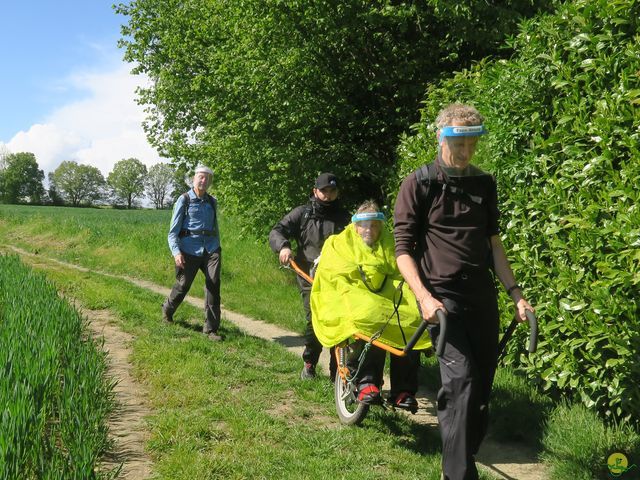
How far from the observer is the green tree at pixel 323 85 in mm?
10914

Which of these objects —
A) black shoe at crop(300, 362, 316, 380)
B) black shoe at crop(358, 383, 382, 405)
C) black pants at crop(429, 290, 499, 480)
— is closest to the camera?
black pants at crop(429, 290, 499, 480)

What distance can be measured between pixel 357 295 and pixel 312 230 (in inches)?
68.1

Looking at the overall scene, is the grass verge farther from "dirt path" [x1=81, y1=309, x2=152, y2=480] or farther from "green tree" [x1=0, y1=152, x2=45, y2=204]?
"green tree" [x1=0, y1=152, x2=45, y2=204]

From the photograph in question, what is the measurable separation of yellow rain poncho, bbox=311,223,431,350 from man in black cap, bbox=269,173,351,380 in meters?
1.04

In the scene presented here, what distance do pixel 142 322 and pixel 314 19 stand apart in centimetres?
631

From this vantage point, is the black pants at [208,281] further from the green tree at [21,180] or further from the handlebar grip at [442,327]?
the green tree at [21,180]

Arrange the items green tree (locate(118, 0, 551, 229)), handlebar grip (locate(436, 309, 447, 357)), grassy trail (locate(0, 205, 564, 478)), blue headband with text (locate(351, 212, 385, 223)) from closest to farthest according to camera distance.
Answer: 1. handlebar grip (locate(436, 309, 447, 357))
2. grassy trail (locate(0, 205, 564, 478))
3. blue headband with text (locate(351, 212, 385, 223))
4. green tree (locate(118, 0, 551, 229))

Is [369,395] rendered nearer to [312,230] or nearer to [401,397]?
[401,397]

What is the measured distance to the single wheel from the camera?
476 centimetres

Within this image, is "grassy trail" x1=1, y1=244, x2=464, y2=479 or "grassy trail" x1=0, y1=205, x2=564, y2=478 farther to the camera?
"grassy trail" x1=0, y1=205, x2=564, y2=478

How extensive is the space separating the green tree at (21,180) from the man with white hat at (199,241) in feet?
349

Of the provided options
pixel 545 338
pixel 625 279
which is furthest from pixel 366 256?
pixel 625 279

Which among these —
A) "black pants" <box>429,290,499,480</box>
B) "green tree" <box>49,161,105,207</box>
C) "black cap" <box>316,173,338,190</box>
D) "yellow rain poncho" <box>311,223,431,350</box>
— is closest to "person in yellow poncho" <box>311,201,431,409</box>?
"yellow rain poncho" <box>311,223,431,350</box>

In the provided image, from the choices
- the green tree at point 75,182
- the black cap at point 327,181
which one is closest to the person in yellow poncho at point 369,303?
the black cap at point 327,181
